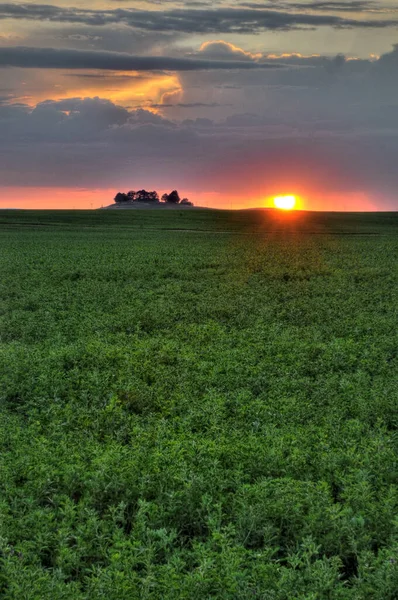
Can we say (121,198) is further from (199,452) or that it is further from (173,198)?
(199,452)

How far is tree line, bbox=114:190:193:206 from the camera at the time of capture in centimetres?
18450

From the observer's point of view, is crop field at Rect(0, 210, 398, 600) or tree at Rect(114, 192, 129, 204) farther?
tree at Rect(114, 192, 129, 204)

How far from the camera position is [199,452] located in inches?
382

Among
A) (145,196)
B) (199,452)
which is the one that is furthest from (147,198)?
(199,452)

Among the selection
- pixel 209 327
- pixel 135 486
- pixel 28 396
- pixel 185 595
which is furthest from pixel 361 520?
pixel 209 327

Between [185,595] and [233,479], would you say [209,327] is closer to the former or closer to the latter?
[233,479]

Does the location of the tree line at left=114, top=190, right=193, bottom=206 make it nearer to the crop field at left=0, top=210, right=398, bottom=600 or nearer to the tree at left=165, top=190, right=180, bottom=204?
the tree at left=165, top=190, right=180, bottom=204

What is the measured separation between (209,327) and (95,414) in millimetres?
7805

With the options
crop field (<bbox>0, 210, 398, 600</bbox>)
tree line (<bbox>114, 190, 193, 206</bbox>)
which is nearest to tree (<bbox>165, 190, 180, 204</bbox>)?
tree line (<bbox>114, 190, 193, 206</bbox>)

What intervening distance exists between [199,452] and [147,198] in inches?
7012

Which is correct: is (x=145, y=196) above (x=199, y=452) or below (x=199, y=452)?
above

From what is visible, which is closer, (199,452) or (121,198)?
(199,452)

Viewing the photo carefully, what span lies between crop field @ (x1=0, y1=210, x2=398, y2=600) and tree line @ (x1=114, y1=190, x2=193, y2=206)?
164 m

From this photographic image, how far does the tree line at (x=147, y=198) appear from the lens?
18450 cm
